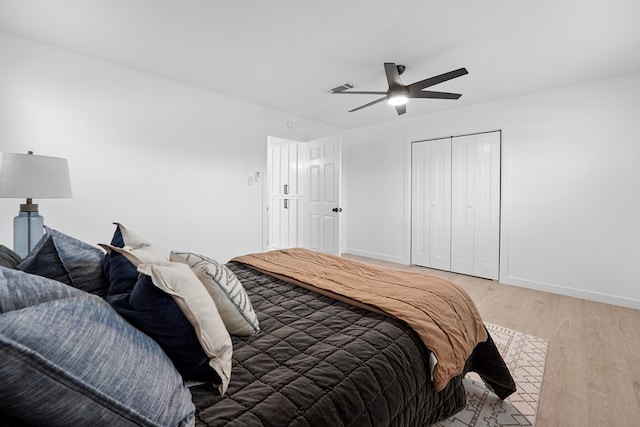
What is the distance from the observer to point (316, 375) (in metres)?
0.98

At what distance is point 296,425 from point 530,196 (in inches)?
164

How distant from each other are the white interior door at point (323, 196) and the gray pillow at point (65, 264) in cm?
338

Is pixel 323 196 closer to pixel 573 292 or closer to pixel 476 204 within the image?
pixel 476 204

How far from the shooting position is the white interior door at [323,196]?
4395mm

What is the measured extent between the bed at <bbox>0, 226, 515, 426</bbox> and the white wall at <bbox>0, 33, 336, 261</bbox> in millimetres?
2196

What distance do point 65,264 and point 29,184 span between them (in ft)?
3.88

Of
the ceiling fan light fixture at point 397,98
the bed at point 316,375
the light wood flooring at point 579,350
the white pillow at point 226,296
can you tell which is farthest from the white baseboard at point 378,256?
the white pillow at point 226,296

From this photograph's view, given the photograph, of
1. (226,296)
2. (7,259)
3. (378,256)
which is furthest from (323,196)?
(7,259)

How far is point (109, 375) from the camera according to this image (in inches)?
22.8

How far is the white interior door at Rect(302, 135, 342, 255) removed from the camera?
4395 mm

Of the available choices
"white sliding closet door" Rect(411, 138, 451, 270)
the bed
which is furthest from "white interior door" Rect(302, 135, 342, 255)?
the bed

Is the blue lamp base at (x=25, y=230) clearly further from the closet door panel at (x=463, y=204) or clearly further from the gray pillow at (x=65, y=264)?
the closet door panel at (x=463, y=204)

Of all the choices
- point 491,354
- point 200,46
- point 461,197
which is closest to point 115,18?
point 200,46

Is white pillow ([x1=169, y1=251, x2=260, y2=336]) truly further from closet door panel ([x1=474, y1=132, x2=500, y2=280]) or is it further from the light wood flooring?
closet door panel ([x1=474, y1=132, x2=500, y2=280])
